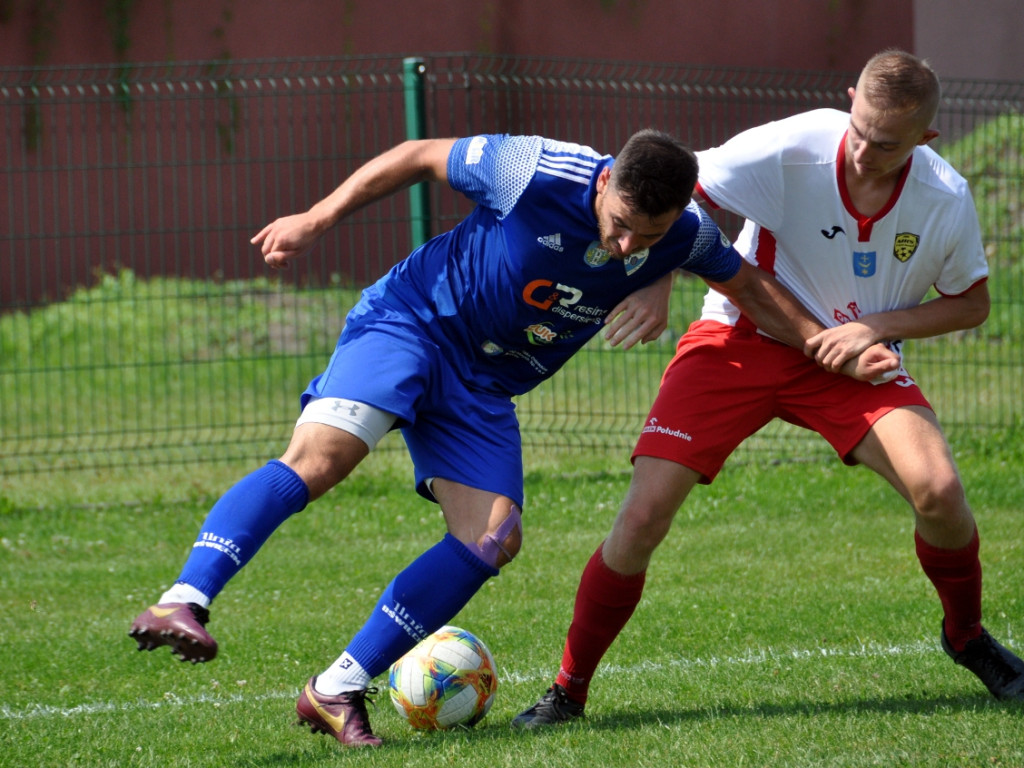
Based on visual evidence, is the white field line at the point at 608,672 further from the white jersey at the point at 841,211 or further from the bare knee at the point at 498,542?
the white jersey at the point at 841,211

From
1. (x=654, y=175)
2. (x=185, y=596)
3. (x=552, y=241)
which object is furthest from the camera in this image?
(x=552, y=241)

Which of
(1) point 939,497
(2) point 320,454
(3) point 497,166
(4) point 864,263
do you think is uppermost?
(3) point 497,166

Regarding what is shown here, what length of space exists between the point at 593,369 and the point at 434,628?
7.02 m

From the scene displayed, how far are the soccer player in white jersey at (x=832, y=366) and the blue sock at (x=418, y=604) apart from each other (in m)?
0.54

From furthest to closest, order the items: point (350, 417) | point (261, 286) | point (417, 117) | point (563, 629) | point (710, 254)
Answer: point (261, 286), point (417, 117), point (563, 629), point (710, 254), point (350, 417)

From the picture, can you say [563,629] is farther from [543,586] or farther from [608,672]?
[543,586]

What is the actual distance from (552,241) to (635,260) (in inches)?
11.5

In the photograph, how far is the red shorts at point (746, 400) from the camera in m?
4.46

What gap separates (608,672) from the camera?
17.1ft

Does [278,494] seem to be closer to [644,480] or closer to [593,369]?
[644,480]

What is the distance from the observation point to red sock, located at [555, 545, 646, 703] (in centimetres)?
450

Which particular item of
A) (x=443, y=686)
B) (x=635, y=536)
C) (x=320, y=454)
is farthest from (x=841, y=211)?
(x=443, y=686)

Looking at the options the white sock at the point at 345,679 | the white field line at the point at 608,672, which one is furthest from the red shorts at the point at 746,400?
the white sock at the point at 345,679

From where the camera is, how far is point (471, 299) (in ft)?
14.3
